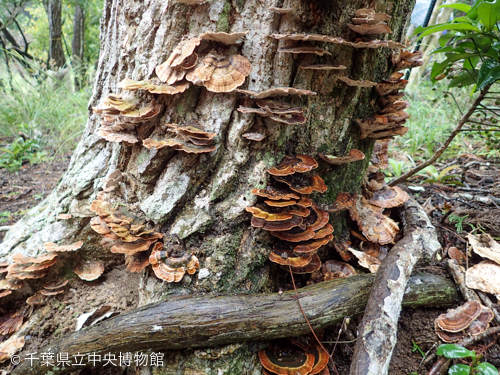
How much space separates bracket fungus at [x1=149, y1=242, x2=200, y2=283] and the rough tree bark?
90 mm

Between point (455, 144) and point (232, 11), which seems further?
point (455, 144)

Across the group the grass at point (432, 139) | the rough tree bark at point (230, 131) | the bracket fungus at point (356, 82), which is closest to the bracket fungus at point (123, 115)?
the rough tree bark at point (230, 131)

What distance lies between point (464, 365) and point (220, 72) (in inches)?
112

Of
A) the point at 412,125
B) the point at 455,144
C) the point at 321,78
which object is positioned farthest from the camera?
the point at 412,125

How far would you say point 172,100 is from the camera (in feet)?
8.77

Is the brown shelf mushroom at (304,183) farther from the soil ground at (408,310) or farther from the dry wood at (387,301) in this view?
the soil ground at (408,310)

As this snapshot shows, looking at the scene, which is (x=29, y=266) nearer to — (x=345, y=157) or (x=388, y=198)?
(x=345, y=157)

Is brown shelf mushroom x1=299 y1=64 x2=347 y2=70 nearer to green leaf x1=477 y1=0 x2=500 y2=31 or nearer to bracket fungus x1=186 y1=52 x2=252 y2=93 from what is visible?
bracket fungus x1=186 y1=52 x2=252 y2=93

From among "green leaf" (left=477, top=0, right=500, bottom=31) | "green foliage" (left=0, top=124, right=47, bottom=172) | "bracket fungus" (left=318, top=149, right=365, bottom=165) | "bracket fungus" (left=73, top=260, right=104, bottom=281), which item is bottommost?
"green foliage" (left=0, top=124, right=47, bottom=172)

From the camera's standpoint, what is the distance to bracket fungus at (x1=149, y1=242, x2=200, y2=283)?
253cm

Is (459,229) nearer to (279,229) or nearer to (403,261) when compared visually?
(403,261)

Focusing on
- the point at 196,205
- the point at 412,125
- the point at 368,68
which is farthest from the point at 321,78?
the point at 412,125

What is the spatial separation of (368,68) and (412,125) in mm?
5504

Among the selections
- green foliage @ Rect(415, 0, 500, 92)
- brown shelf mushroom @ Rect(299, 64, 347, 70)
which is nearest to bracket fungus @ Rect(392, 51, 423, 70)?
green foliage @ Rect(415, 0, 500, 92)
